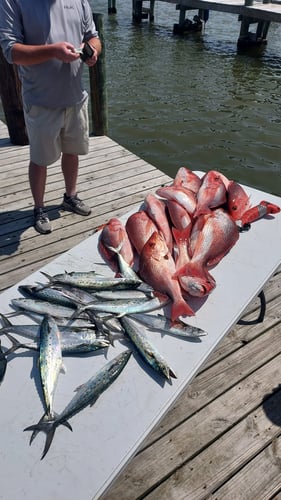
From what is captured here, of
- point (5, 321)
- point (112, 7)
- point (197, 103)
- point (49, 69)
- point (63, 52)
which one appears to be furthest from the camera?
point (112, 7)

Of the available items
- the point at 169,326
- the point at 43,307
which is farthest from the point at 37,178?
the point at 169,326

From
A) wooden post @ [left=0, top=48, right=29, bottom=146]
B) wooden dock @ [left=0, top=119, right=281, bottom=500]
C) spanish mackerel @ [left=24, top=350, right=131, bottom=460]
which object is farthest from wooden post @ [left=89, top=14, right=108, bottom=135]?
spanish mackerel @ [left=24, top=350, right=131, bottom=460]

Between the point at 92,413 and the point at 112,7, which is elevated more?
the point at 92,413

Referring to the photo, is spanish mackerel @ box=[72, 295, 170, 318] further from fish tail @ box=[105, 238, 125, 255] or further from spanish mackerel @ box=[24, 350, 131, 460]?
fish tail @ box=[105, 238, 125, 255]

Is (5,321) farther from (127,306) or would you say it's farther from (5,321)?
(127,306)

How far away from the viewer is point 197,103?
11.9 meters

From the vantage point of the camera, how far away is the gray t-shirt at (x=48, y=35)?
9.61 feet

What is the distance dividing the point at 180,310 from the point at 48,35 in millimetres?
2499

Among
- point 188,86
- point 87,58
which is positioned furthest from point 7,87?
point 188,86

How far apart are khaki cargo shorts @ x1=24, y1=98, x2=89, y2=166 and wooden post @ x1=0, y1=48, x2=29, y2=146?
2.23 m

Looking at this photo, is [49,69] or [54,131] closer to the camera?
[49,69]

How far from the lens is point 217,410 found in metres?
2.53

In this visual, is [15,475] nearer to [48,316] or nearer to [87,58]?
[48,316]

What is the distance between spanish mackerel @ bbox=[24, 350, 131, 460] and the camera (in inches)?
62.0
